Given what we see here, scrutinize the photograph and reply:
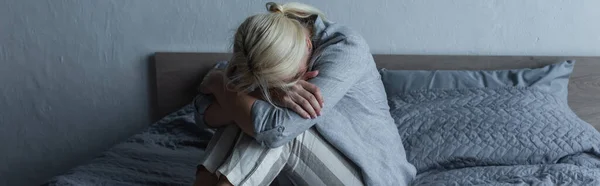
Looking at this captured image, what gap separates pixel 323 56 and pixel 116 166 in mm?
690

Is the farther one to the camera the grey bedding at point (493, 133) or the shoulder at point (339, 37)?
the grey bedding at point (493, 133)

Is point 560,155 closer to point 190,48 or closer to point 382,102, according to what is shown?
point 382,102

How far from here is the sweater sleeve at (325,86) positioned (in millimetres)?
1253

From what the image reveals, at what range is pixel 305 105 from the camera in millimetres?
1260

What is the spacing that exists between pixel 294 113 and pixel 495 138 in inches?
27.3

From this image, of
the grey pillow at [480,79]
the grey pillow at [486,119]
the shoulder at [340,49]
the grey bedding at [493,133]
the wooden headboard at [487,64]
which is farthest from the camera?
the wooden headboard at [487,64]

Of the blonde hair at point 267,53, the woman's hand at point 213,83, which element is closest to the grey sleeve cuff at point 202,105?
the woman's hand at point 213,83

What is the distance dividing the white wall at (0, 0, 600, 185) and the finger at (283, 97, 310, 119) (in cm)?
93

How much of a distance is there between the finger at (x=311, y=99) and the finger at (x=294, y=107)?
20mm

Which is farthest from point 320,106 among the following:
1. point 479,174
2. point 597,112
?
point 597,112

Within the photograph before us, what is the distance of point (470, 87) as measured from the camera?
1.96 m

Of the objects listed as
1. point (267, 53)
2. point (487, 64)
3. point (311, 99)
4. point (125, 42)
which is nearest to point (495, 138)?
point (487, 64)

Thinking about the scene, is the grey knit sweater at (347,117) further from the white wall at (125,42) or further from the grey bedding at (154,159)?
the white wall at (125,42)

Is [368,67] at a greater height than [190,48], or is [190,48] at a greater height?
[368,67]
